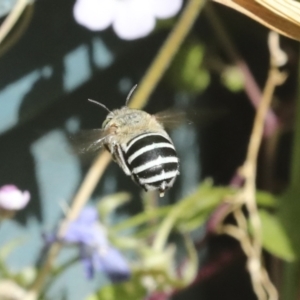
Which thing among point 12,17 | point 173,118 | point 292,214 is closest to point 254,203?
point 292,214

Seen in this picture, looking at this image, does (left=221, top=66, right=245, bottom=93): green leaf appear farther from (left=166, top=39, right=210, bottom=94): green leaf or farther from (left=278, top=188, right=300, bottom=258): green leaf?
(left=278, top=188, right=300, bottom=258): green leaf

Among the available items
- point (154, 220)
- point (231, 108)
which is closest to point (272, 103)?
point (231, 108)

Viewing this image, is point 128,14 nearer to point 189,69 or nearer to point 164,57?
point 164,57

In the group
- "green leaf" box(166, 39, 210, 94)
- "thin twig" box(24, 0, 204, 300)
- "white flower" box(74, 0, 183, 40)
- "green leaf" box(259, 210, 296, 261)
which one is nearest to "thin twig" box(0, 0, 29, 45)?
"white flower" box(74, 0, 183, 40)

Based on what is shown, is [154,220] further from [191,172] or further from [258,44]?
[258,44]

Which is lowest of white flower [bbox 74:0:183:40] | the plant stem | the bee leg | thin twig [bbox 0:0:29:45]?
the plant stem

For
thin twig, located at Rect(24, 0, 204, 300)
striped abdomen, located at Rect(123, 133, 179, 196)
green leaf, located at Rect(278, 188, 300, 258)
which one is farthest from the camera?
green leaf, located at Rect(278, 188, 300, 258)

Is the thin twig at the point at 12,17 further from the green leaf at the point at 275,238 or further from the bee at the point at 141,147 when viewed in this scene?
the green leaf at the point at 275,238

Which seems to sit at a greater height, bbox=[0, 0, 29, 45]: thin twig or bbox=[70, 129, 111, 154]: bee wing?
bbox=[0, 0, 29, 45]: thin twig
